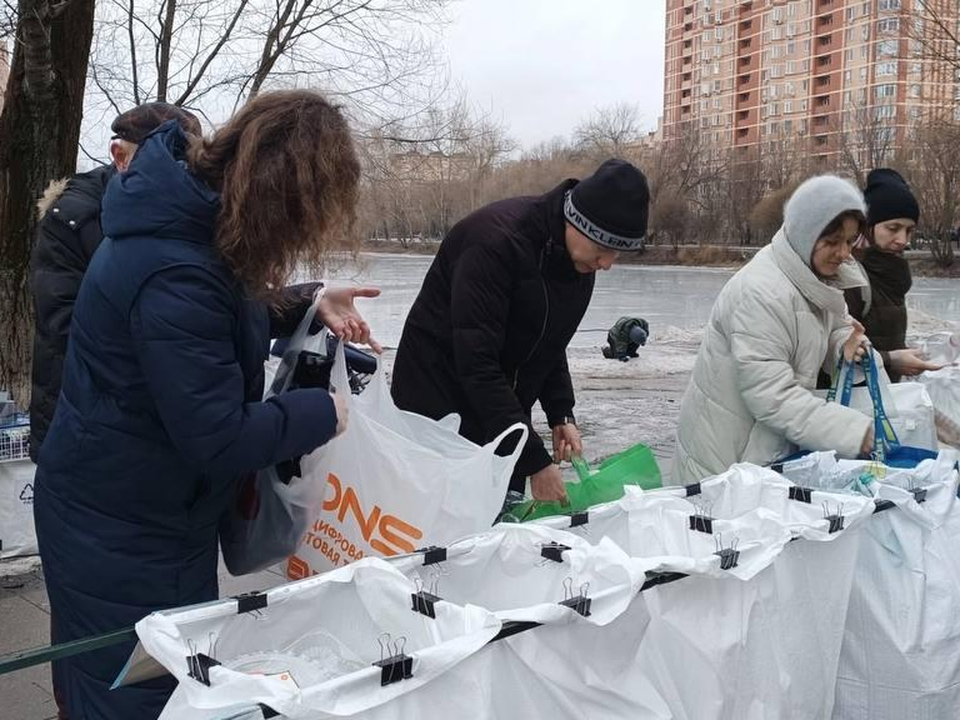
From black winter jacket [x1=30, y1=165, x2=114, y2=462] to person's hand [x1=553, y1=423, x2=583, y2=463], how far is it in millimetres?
1559

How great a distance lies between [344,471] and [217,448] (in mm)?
647

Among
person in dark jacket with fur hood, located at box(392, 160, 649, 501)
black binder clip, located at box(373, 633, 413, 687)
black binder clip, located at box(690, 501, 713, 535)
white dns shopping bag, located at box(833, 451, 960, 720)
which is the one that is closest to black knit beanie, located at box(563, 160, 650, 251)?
person in dark jacket with fur hood, located at box(392, 160, 649, 501)

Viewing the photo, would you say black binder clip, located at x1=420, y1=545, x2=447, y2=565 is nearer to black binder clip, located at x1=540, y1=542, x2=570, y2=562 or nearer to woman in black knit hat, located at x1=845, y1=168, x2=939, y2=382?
black binder clip, located at x1=540, y1=542, x2=570, y2=562

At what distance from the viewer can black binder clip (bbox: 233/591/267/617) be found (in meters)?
1.67

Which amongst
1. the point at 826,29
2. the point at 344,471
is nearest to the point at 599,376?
the point at 344,471

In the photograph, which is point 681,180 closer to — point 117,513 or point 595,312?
point 595,312

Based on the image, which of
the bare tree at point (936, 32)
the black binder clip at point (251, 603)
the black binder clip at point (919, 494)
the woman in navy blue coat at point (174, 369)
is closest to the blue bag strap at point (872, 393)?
the black binder clip at point (919, 494)

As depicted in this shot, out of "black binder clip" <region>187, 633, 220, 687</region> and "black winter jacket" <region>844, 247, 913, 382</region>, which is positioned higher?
"black winter jacket" <region>844, 247, 913, 382</region>

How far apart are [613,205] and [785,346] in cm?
69

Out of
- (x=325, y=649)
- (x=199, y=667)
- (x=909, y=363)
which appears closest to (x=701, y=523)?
(x=325, y=649)

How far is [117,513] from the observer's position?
5.90 ft

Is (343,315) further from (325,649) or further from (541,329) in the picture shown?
(325,649)

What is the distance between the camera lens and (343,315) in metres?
2.32

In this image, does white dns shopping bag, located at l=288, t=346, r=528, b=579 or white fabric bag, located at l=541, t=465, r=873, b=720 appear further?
white dns shopping bag, located at l=288, t=346, r=528, b=579
